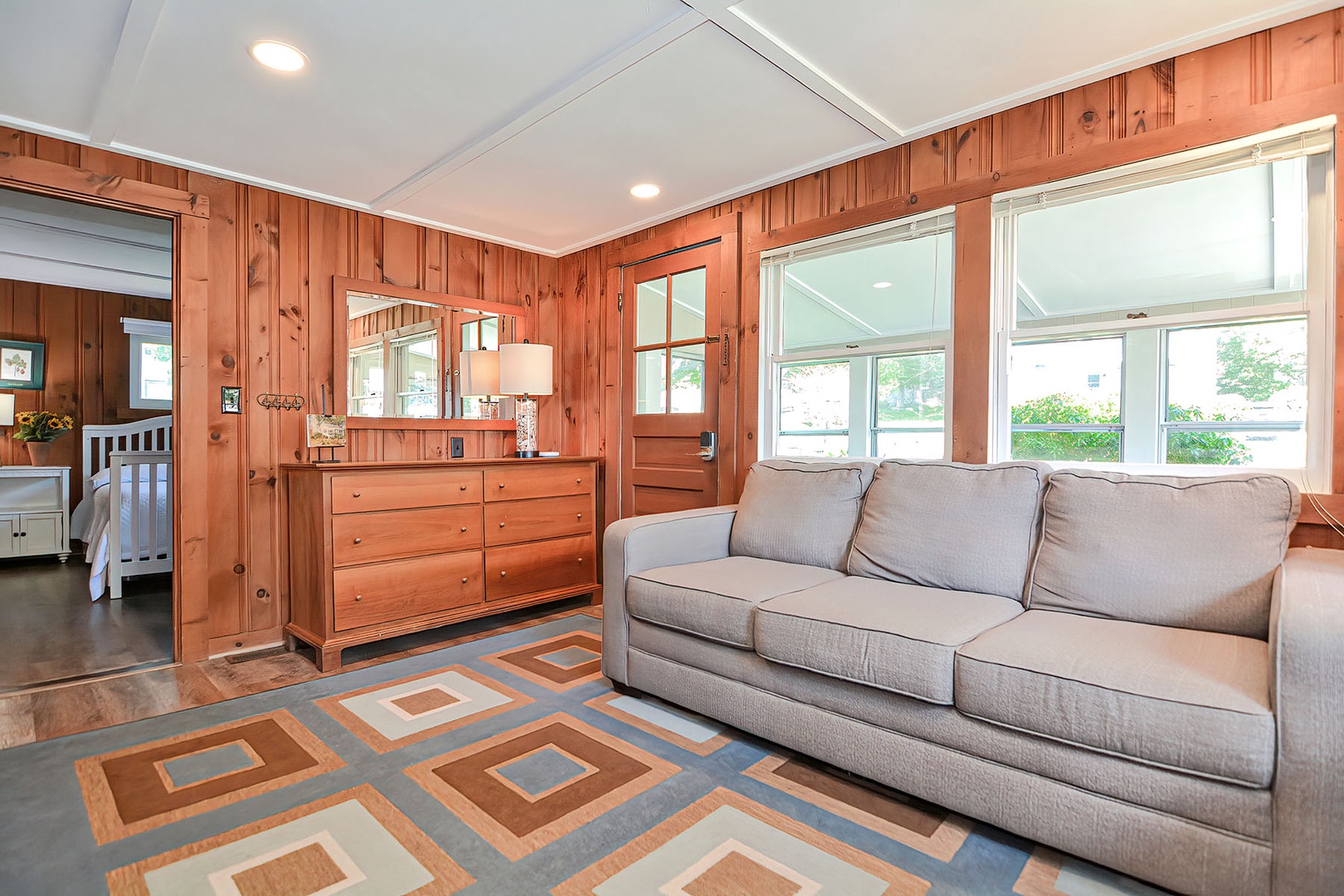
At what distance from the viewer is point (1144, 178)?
2.23 metres

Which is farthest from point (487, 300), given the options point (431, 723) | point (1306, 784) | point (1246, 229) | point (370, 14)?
point (1306, 784)

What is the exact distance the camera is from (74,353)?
5.71 meters

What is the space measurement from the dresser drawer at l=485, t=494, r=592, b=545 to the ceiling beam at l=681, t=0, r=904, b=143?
2387mm

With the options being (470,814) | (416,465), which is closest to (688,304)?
(416,465)

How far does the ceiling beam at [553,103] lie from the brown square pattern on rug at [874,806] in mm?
2202

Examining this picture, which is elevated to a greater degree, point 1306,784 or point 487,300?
point 487,300

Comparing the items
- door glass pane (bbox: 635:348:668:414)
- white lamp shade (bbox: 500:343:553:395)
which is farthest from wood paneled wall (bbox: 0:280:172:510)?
door glass pane (bbox: 635:348:668:414)

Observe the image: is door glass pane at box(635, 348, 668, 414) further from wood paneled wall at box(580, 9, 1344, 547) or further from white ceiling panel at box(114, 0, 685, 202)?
white ceiling panel at box(114, 0, 685, 202)

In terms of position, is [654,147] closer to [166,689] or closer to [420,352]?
[420,352]

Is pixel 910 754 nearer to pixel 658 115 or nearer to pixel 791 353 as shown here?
pixel 791 353

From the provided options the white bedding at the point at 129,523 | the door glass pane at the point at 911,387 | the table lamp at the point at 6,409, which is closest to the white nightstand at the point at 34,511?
the table lamp at the point at 6,409

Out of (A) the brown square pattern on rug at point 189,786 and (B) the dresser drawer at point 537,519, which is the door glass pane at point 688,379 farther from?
(A) the brown square pattern on rug at point 189,786

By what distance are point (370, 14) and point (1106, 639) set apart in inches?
102

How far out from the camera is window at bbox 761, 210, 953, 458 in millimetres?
2768
